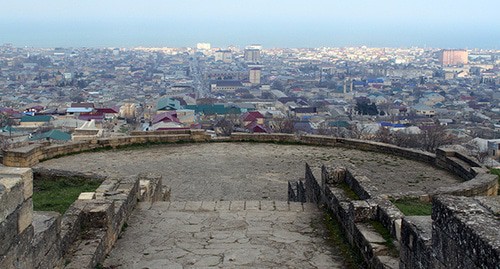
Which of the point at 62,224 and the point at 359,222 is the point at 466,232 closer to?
the point at 359,222

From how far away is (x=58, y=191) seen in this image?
840 cm

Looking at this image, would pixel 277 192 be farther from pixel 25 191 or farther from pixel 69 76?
pixel 69 76

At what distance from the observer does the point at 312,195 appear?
7.98 meters

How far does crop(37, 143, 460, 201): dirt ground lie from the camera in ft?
32.5

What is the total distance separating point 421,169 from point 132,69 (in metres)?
152

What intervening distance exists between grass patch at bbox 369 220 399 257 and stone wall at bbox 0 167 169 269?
2511mm

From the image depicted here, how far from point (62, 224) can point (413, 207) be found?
4456mm

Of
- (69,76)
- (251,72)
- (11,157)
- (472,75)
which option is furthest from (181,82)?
(11,157)

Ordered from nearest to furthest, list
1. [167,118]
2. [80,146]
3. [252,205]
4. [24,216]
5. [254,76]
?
[24,216] → [252,205] → [80,146] → [167,118] → [254,76]

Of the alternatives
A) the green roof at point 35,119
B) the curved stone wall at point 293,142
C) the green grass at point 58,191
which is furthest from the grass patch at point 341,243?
the green roof at point 35,119

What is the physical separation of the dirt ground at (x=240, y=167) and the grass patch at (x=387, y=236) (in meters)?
2.99

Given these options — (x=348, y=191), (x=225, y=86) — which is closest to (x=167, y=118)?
(x=348, y=191)

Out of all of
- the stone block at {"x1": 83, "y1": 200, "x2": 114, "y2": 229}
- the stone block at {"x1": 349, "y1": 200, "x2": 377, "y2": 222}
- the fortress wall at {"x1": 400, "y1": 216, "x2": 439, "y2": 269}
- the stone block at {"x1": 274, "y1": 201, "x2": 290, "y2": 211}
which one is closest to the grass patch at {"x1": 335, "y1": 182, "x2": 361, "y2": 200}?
the stone block at {"x1": 274, "y1": 201, "x2": 290, "y2": 211}

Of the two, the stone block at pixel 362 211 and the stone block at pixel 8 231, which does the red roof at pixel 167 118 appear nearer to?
the stone block at pixel 362 211
